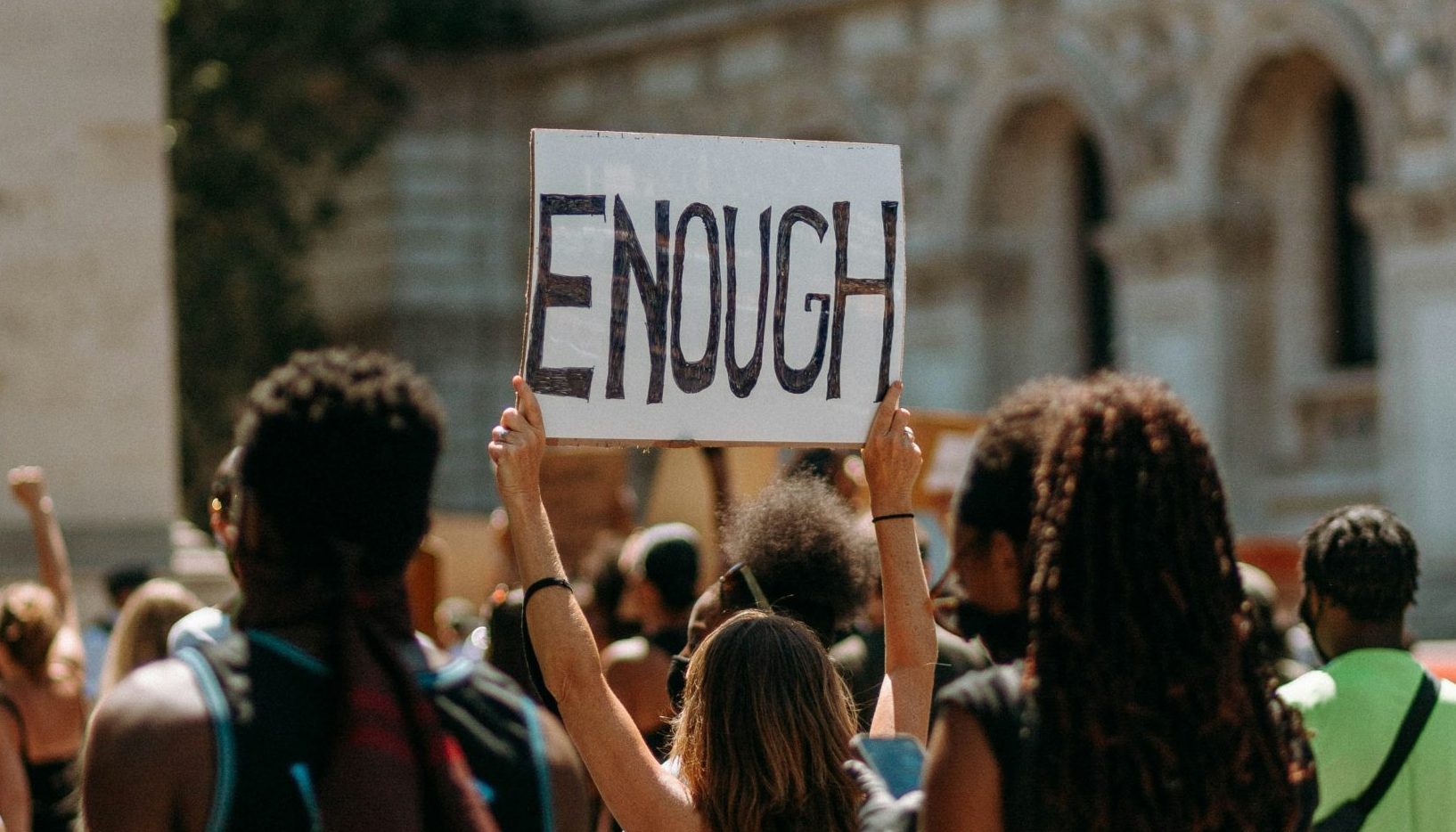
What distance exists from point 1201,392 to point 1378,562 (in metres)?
14.3

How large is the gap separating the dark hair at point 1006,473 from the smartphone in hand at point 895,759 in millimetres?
309

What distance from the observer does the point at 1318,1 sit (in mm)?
16391

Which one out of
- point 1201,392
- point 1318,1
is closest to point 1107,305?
point 1201,392

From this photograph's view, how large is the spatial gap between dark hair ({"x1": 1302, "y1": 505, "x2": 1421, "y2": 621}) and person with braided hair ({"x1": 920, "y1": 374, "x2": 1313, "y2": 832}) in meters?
1.32

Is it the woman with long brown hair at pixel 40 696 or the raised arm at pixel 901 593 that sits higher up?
the raised arm at pixel 901 593

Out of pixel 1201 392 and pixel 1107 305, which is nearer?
pixel 1201 392

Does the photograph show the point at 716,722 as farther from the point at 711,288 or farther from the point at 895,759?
the point at 711,288

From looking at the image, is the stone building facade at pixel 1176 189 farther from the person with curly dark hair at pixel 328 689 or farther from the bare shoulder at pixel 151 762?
the bare shoulder at pixel 151 762

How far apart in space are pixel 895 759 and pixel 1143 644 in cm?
45

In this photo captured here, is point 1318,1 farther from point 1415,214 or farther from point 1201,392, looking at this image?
point 1201,392

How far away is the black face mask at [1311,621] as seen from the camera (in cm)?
416

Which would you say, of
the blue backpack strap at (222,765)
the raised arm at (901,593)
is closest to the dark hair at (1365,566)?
the raised arm at (901,593)

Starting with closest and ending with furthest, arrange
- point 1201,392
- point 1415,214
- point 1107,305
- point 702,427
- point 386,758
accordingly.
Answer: point 386,758 → point 702,427 → point 1415,214 → point 1201,392 → point 1107,305

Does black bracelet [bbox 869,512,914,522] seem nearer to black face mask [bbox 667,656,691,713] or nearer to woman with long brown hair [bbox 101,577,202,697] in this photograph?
black face mask [bbox 667,656,691,713]
